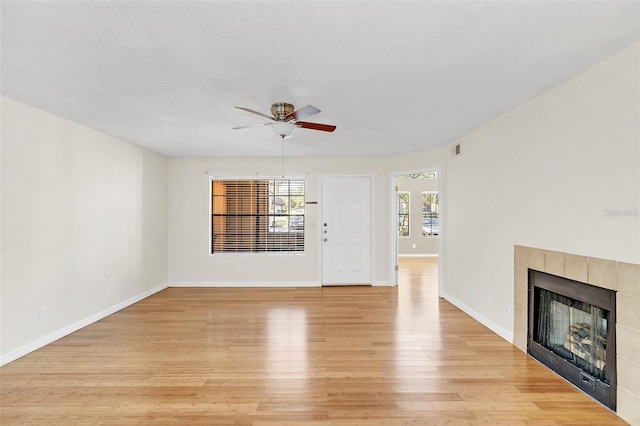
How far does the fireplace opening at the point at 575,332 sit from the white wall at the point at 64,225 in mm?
4817

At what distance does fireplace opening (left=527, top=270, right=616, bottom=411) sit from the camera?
2271 millimetres

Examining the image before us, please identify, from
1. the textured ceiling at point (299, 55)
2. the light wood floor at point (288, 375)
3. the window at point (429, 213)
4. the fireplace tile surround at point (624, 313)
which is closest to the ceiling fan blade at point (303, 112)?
the textured ceiling at point (299, 55)

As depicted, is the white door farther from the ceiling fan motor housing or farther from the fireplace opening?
the fireplace opening

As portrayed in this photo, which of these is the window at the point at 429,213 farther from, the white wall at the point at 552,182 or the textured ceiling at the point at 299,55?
the textured ceiling at the point at 299,55

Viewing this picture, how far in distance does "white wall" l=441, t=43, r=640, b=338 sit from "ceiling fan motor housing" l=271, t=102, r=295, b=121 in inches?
88.9

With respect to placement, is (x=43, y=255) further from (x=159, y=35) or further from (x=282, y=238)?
(x=282, y=238)

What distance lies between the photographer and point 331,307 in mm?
4660

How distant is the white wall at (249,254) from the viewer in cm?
602

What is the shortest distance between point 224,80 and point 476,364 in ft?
10.5

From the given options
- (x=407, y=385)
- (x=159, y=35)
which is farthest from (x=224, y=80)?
(x=407, y=385)

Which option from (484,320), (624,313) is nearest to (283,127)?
(624,313)

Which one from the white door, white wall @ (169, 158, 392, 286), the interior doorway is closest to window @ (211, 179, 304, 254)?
white wall @ (169, 158, 392, 286)

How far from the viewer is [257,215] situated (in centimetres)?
621

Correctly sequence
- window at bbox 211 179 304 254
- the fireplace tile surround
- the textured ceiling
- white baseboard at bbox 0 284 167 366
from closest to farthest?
the textured ceiling < the fireplace tile surround < white baseboard at bbox 0 284 167 366 < window at bbox 211 179 304 254
